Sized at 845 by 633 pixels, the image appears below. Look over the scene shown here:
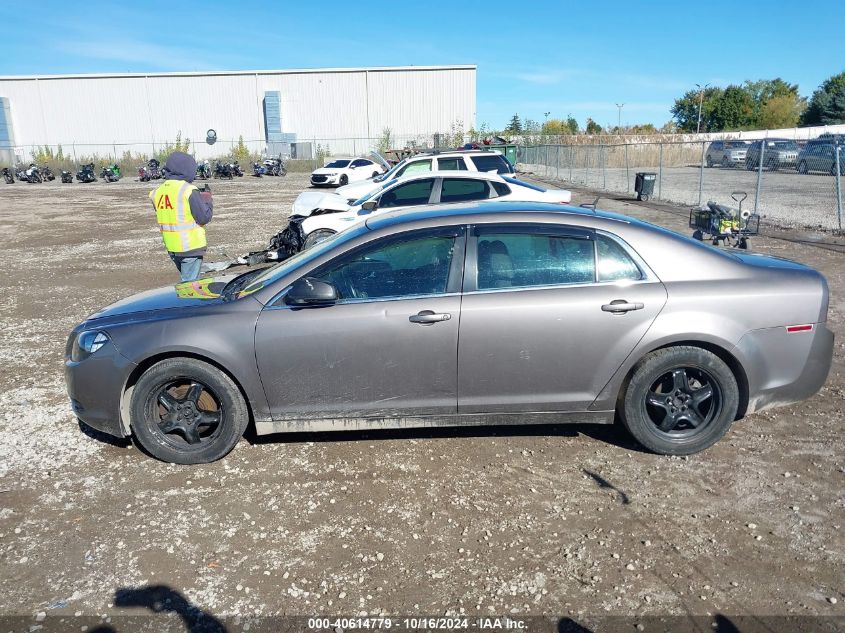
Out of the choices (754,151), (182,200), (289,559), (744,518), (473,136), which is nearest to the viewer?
(289,559)

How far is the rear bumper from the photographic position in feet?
13.5

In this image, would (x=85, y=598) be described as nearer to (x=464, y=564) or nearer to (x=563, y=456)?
(x=464, y=564)

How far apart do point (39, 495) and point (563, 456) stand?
10.8 feet

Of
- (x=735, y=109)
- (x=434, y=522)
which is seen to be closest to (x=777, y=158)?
(x=434, y=522)

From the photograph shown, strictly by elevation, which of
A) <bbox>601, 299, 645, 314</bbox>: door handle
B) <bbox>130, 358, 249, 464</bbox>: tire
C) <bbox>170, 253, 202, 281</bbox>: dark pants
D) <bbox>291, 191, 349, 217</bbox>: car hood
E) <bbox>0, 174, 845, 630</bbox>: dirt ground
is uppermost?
<bbox>291, 191, 349, 217</bbox>: car hood

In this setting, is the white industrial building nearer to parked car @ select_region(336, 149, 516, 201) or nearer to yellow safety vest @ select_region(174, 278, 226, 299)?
parked car @ select_region(336, 149, 516, 201)

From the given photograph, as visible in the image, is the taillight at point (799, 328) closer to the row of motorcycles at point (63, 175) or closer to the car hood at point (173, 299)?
the car hood at point (173, 299)

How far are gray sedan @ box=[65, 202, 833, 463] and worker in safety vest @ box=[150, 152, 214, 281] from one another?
2.72 metres

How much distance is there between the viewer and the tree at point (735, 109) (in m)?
87.4

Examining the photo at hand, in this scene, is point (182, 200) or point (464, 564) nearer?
point (464, 564)

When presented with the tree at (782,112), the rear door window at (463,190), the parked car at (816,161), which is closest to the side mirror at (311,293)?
the rear door window at (463,190)

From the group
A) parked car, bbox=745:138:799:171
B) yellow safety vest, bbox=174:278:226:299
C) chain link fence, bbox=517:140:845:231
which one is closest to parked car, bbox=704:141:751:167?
chain link fence, bbox=517:140:845:231

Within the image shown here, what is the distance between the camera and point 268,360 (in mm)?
4113

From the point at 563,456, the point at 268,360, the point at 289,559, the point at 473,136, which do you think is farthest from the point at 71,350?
the point at 473,136
